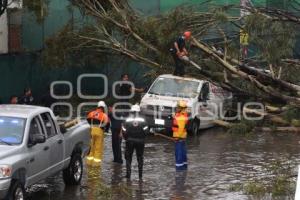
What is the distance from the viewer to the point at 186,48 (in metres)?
14.6

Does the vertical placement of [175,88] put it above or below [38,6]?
below

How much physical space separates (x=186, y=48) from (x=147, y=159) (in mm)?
3257

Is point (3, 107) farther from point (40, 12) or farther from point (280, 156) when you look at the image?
point (40, 12)

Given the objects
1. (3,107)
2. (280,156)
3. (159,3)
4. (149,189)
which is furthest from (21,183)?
(159,3)

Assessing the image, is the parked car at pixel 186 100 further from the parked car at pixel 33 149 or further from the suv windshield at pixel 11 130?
the suv windshield at pixel 11 130

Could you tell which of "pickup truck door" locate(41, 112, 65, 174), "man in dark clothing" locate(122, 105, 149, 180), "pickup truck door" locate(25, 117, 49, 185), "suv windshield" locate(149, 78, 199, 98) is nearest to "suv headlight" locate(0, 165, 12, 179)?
"pickup truck door" locate(25, 117, 49, 185)

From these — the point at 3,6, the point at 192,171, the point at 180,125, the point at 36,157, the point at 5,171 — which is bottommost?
the point at 192,171

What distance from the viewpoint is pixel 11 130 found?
11336mm

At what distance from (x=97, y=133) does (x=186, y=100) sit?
551 centimetres

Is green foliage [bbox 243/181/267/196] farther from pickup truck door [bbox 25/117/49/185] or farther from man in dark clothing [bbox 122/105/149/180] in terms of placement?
pickup truck door [bbox 25/117/49/185]

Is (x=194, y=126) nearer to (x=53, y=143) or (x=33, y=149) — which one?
(x=53, y=143)

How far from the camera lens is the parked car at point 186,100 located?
780 inches

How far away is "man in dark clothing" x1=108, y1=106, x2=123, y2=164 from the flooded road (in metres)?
0.32

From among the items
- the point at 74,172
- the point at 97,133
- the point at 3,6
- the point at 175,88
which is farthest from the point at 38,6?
the point at 74,172
